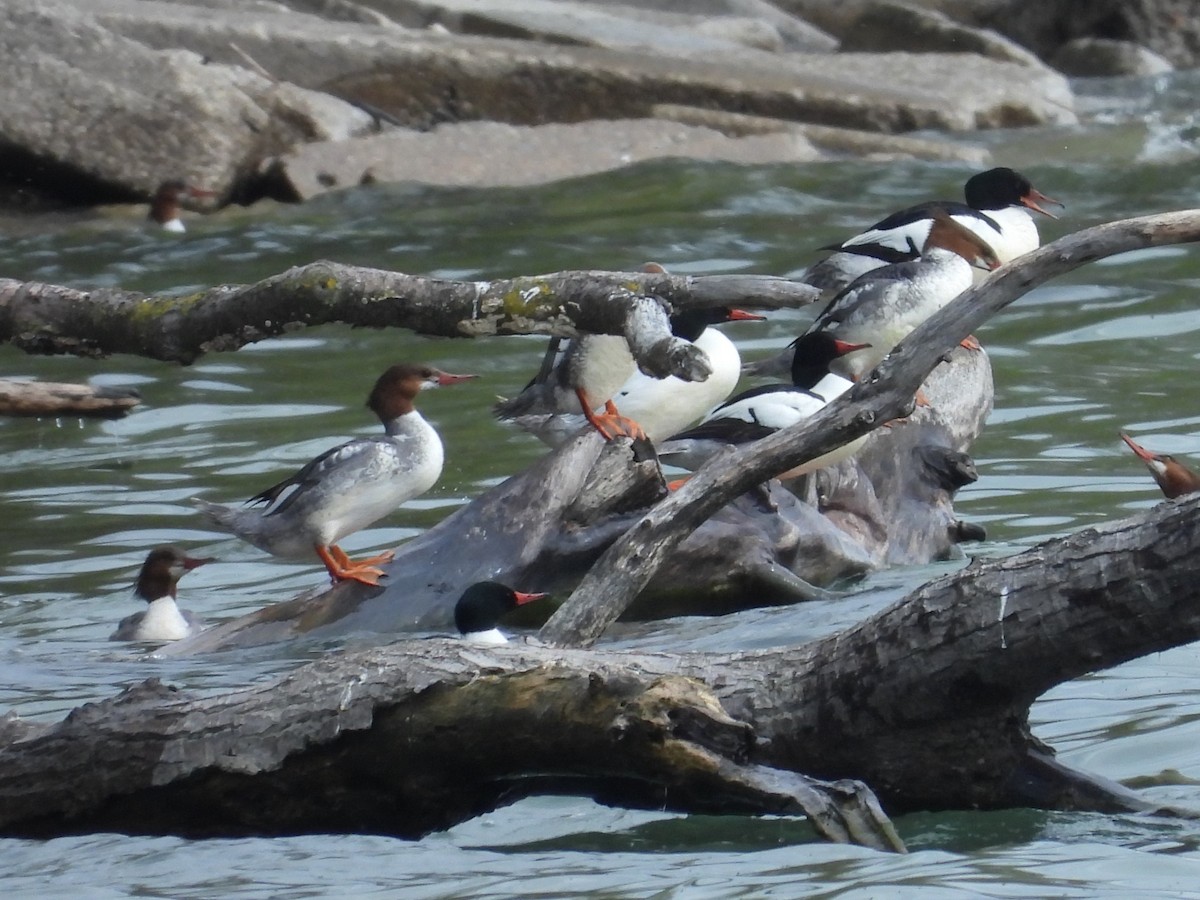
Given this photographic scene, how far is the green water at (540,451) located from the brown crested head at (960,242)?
808 millimetres

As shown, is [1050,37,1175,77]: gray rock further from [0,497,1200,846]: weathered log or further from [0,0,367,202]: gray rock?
[0,497,1200,846]: weathered log

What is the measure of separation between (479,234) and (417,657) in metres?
11.5

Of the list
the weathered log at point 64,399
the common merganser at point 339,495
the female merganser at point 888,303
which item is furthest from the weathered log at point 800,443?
the weathered log at point 64,399

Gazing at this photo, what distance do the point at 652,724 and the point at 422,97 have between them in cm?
1548

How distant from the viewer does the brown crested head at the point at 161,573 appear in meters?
7.02

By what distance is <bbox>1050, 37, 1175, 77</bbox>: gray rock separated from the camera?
77.0ft

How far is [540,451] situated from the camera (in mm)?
9758

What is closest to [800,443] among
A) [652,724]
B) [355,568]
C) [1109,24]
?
[652,724]

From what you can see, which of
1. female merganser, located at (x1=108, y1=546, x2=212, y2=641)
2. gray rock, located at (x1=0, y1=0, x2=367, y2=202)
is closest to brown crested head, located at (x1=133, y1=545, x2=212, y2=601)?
female merganser, located at (x1=108, y1=546, x2=212, y2=641)

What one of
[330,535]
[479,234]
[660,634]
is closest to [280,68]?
[479,234]

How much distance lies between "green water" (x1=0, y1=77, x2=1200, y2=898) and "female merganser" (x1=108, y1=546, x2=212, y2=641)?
0.22 m

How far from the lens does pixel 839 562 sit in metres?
6.82

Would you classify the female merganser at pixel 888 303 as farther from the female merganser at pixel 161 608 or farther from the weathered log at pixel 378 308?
the weathered log at pixel 378 308

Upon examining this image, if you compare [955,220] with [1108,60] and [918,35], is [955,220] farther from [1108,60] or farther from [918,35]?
[1108,60]
